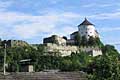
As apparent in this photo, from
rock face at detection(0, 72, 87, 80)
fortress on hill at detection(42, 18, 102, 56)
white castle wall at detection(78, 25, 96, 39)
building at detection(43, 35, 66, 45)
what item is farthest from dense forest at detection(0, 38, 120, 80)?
rock face at detection(0, 72, 87, 80)

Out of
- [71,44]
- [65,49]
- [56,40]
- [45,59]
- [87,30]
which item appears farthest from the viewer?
[87,30]

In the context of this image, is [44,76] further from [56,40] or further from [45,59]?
[56,40]

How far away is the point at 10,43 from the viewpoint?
116 m

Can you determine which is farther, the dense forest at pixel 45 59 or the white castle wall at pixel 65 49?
the white castle wall at pixel 65 49

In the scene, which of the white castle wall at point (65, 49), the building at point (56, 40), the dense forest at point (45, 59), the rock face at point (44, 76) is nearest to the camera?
the rock face at point (44, 76)


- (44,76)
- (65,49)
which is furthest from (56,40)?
(44,76)

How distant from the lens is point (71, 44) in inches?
5049

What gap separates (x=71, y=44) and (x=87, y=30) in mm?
13032

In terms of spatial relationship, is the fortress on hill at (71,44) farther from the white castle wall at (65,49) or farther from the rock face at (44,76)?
the rock face at (44,76)

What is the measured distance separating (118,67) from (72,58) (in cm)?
8513

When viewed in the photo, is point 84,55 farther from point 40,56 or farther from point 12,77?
point 12,77

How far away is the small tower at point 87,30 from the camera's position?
13669 centimetres

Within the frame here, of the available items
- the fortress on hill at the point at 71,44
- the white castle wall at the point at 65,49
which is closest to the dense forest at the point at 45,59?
the white castle wall at the point at 65,49

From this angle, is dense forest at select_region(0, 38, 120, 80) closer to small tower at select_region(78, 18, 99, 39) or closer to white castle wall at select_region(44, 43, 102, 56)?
white castle wall at select_region(44, 43, 102, 56)
